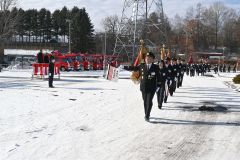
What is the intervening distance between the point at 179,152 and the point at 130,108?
20.9 ft

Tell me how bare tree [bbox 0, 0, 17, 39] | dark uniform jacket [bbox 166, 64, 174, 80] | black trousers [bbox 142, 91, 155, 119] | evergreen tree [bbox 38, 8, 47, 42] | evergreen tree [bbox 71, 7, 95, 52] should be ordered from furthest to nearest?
evergreen tree [bbox 38, 8, 47, 42] → evergreen tree [bbox 71, 7, 95, 52] → bare tree [bbox 0, 0, 17, 39] → dark uniform jacket [bbox 166, 64, 174, 80] → black trousers [bbox 142, 91, 155, 119]

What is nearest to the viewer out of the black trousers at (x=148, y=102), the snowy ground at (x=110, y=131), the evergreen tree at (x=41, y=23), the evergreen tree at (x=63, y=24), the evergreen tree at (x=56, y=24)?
the snowy ground at (x=110, y=131)

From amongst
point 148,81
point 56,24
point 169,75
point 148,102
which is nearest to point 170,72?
point 169,75

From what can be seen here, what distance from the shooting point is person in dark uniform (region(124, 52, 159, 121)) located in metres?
12.1

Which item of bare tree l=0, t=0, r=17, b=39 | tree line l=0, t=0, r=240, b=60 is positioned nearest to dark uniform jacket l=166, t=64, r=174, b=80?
bare tree l=0, t=0, r=17, b=39

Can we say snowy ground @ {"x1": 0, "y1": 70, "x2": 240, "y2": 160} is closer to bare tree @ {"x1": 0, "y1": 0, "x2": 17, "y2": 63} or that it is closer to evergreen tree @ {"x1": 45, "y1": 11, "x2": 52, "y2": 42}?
bare tree @ {"x1": 0, "y1": 0, "x2": 17, "y2": 63}

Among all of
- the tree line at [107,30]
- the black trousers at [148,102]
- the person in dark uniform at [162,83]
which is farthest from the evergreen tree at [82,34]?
the black trousers at [148,102]

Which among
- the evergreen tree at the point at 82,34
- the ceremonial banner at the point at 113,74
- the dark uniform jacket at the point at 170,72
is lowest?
the ceremonial banner at the point at 113,74

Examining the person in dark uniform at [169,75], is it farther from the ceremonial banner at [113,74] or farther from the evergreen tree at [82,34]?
the evergreen tree at [82,34]

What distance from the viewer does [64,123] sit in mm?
11281

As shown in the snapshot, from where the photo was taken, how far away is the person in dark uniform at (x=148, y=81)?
1210cm

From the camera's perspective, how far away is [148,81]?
12.2 m

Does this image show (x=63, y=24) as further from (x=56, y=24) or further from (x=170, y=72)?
(x=170, y=72)

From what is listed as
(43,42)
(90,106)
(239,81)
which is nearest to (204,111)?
(90,106)
